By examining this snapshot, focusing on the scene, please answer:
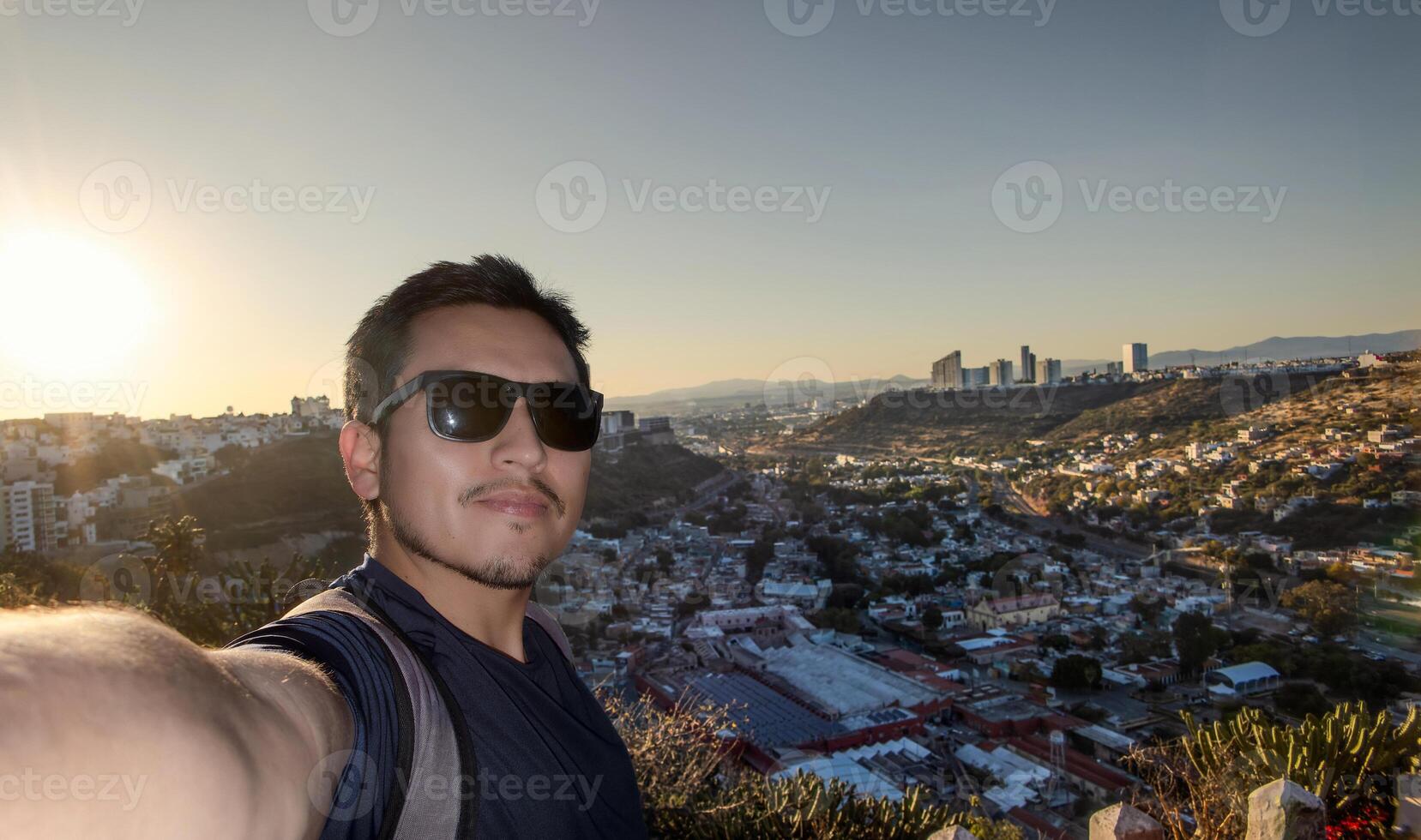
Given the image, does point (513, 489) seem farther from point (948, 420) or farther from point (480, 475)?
point (948, 420)

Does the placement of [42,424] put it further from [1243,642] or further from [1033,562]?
[1243,642]

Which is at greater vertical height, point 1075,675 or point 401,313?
point 401,313

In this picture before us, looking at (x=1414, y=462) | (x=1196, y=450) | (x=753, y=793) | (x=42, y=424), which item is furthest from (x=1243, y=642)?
(x=42, y=424)

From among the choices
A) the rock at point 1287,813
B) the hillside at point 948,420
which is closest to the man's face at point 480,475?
the rock at point 1287,813

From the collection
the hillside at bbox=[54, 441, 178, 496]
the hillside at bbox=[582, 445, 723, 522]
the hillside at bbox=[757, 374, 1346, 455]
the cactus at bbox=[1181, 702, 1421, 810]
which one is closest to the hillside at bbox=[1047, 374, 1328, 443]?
the hillside at bbox=[757, 374, 1346, 455]

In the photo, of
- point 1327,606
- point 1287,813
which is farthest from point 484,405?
point 1327,606

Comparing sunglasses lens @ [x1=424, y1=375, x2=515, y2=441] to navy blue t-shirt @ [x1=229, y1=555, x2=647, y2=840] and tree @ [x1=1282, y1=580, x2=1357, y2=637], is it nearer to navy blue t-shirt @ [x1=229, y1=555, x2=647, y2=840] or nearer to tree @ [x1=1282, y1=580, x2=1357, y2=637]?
navy blue t-shirt @ [x1=229, y1=555, x2=647, y2=840]
